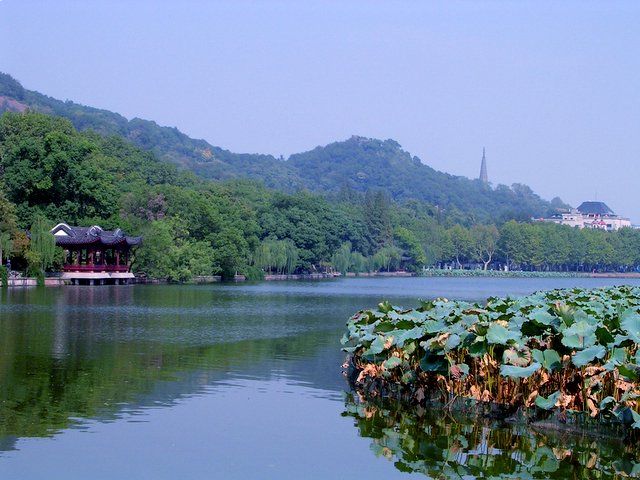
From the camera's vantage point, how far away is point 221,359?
642 inches

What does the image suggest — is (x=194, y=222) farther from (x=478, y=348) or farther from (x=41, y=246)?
(x=478, y=348)

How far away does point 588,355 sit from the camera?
→ 1002 centimetres

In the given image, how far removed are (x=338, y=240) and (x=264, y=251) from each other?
1729cm

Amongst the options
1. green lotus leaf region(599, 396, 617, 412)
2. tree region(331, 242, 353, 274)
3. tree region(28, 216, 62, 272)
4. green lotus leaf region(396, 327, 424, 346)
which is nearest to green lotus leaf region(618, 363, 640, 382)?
green lotus leaf region(599, 396, 617, 412)

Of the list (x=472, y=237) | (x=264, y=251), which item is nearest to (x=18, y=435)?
(x=264, y=251)

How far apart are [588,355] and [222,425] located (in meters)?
3.98

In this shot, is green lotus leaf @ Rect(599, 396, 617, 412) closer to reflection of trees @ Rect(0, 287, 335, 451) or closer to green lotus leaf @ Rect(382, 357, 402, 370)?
green lotus leaf @ Rect(382, 357, 402, 370)

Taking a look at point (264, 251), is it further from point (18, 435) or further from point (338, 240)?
point (18, 435)

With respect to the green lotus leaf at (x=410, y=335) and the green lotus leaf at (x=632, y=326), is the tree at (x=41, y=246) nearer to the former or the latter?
the green lotus leaf at (x=410, y=335)

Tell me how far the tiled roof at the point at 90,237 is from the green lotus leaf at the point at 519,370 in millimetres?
38478

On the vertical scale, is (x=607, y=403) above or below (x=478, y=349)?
below

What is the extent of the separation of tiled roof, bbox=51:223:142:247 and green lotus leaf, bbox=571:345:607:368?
128ft

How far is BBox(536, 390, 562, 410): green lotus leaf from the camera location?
395 inches

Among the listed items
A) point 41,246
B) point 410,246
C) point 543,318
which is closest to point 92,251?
point 41,246
